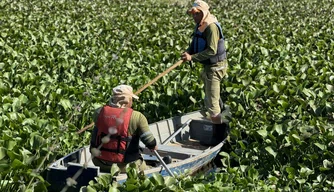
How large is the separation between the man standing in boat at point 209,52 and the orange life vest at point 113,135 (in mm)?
2672

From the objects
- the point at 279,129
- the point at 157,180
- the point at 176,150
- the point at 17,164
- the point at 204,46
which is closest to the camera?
the point at 157,180

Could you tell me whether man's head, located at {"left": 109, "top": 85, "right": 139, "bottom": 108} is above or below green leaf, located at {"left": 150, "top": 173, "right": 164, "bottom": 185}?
above

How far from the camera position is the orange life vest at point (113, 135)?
6.20 meters

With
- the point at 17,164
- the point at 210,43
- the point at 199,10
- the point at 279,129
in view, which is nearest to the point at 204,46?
the point at 210,43

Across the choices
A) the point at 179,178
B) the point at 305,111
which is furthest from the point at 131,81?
the point at 179,178

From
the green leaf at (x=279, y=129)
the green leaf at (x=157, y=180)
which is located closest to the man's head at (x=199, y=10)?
the green leaf at (x=279, y=129)

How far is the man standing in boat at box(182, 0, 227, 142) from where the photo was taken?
868 cm

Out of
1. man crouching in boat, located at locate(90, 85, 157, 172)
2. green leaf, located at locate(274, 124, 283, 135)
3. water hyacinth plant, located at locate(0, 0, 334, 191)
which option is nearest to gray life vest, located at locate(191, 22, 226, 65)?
water hyacinth plant, located at locate(0, 0, 334, 191)

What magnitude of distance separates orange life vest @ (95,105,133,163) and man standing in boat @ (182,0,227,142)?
2.67 meters

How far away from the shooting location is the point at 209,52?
869 centimetres

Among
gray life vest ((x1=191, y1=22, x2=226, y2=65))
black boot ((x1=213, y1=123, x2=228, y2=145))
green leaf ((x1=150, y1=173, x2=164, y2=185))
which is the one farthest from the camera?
black boot ((x1=213, y1=123, x2=228, y2=145))

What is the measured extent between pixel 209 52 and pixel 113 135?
2.83 meters

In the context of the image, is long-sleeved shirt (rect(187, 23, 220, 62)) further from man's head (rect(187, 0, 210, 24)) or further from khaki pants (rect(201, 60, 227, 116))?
khaki pants (rect(201, 60, 227, 116))

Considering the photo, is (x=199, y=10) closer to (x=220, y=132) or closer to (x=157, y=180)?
(x=220, y=132)
